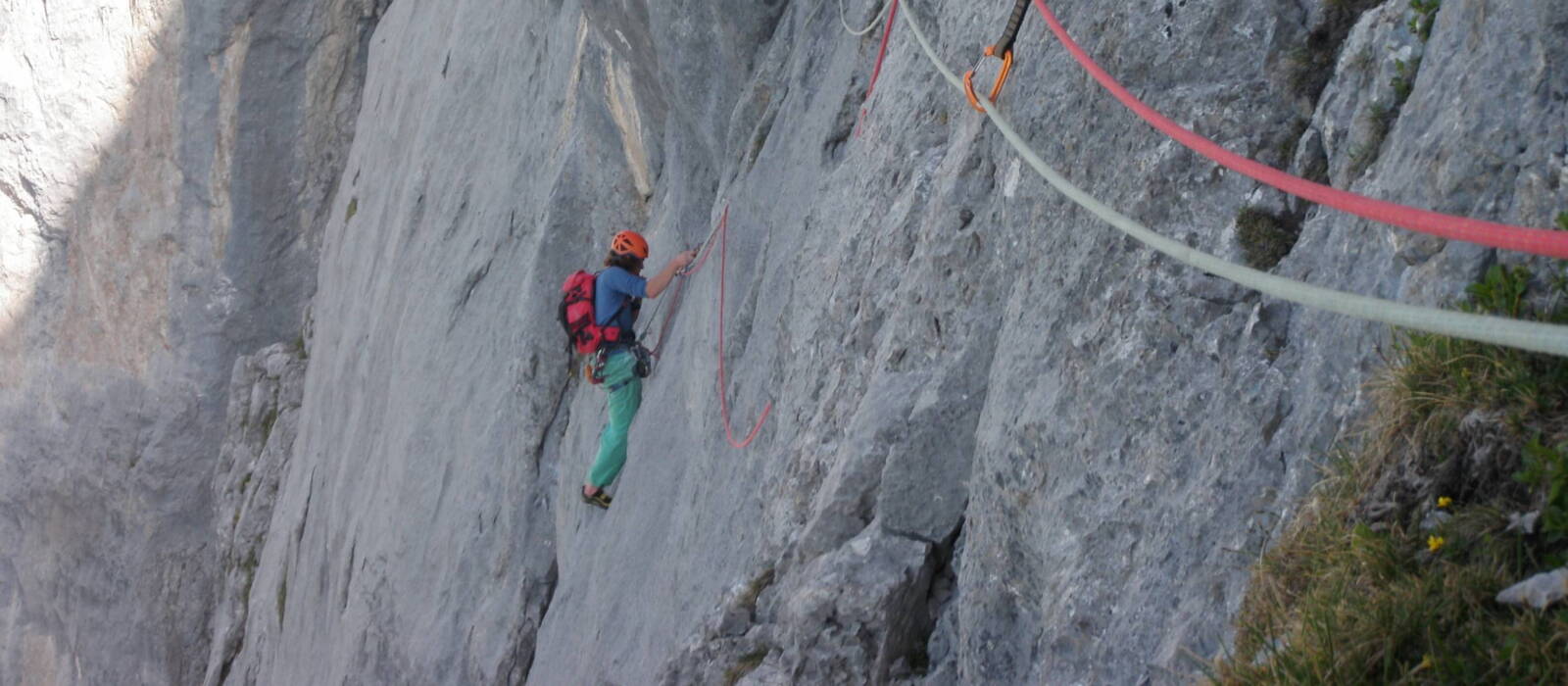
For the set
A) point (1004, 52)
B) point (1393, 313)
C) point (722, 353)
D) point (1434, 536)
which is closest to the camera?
point (1393, 313)

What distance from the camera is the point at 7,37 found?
23328mm

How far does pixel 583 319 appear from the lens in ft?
33.4

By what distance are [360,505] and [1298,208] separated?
13.0 meters

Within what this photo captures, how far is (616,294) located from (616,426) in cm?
105

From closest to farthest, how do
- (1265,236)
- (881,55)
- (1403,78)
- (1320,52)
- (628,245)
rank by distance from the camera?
(1403,78) → (1265,236) → (1320,52) → (881,55) → (628,245)

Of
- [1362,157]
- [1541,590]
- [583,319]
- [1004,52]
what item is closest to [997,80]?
[1004,52]

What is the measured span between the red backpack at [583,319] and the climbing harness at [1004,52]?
4.94m

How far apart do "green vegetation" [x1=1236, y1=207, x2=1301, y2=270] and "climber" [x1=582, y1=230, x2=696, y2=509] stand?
6012 mm

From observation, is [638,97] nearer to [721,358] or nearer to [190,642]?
[721,358]

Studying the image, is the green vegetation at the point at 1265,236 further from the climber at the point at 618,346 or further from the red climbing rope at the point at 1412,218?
the climber at the point at 618,346

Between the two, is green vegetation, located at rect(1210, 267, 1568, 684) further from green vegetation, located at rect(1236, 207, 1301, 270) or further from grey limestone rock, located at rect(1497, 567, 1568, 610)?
green vegetation, located at rect(1236, 207, 1301, 270)

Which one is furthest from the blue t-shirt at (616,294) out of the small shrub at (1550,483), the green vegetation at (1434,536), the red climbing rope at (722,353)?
the small shrub at (1550,483)

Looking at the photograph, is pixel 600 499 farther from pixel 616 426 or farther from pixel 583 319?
pixel 583 319

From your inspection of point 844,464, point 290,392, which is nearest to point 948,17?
point 844,464
